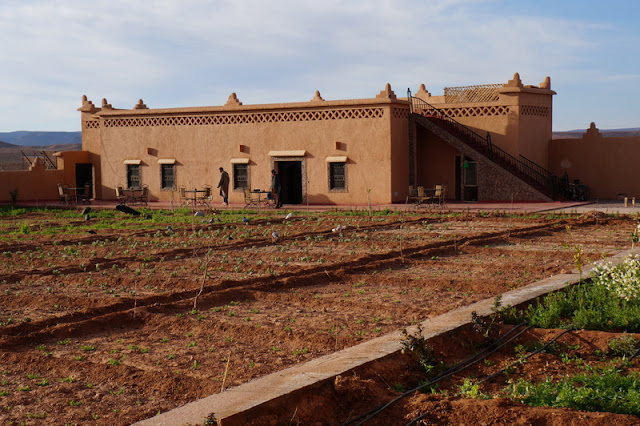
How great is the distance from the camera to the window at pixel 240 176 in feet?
103

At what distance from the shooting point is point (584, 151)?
99.5 feet

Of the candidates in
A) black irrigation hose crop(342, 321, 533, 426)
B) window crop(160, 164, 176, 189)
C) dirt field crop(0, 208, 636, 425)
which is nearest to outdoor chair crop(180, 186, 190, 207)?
window crop(160, 164, 176, 189)

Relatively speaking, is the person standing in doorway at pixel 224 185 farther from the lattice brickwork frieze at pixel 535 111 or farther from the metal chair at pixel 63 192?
the lattice brickwork frieze at pixel 535 111

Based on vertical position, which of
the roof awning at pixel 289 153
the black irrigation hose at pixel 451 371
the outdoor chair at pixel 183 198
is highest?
the roof awning at pixel 289 153

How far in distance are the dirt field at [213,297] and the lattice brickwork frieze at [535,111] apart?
969 cm

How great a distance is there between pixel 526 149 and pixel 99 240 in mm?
17376

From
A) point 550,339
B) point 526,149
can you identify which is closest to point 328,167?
point 526,149

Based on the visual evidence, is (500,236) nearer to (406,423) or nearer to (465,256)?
(465,256)

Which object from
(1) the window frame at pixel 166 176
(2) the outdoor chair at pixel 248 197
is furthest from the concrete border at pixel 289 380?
(1) the window frame at pixel 166 176

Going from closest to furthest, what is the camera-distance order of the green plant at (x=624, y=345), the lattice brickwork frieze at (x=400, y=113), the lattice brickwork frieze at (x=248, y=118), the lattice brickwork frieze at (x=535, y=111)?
the green plant at (x=624, y=345), the lattice brickwork frieze at (x=400, y=113), the lattice brickwork frieze at (x=248, y=118), the lattice brickwork frieze at (x=535, y=111)

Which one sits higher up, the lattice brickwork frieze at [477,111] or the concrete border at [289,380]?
the lattice brickwork frieze at [477,111]

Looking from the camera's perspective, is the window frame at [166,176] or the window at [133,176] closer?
the window frame at [166,176]

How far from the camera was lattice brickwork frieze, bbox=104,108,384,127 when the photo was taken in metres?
28.9

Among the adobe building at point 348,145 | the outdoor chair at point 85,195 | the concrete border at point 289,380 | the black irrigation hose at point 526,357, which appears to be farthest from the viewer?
the outdoor chair at point 85,195
